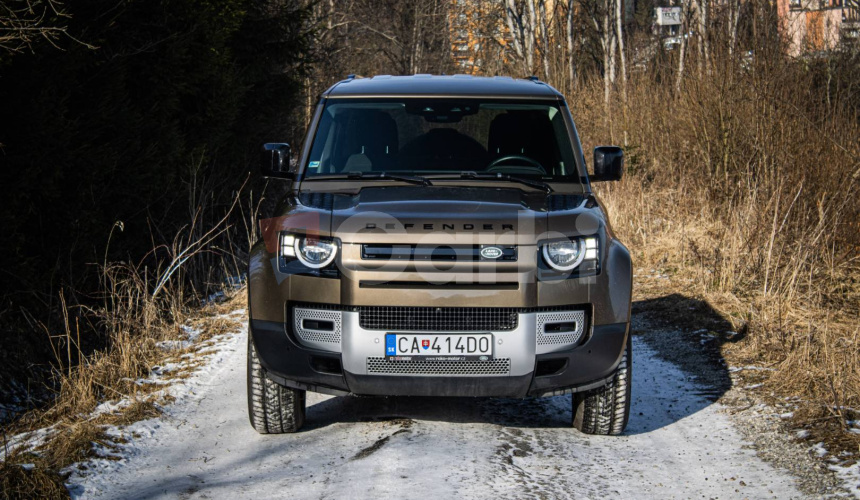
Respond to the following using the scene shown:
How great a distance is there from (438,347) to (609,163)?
1.93 m

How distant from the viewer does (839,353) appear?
612cm

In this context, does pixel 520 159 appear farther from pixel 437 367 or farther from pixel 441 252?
pixel 437 367

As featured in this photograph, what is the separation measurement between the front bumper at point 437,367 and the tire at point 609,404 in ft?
0.81

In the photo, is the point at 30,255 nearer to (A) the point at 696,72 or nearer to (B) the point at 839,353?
(B) the point at 839,353

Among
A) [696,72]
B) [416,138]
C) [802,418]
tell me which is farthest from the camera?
[696,72]

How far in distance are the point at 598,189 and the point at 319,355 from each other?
38.5 ft

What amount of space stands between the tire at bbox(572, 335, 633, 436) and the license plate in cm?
80

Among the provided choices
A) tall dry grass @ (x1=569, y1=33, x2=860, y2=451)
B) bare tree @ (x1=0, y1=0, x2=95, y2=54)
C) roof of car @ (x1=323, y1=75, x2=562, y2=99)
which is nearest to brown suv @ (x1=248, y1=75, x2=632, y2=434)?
roof of car @ (x1=323, y1=75, x2=562, y2=99)

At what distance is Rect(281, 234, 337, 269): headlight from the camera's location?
Result: 4.40 meters

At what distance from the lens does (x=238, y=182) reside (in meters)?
13.1

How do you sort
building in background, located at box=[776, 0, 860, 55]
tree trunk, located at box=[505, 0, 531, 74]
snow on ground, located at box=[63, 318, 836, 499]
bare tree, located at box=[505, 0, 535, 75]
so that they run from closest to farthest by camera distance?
snow on ground, located at box=[63, 318, 836, 499] → building in background, located at box=[776, 0, 860, 55] → bare tree, located at box=[505, 0, 535, 75] → tree trunk, located at box=[505, 0, 531, 74]

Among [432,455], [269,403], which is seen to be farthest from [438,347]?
[269,403]

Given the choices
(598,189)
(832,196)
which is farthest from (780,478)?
(598,189)

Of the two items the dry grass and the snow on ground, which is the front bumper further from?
the dry grass
